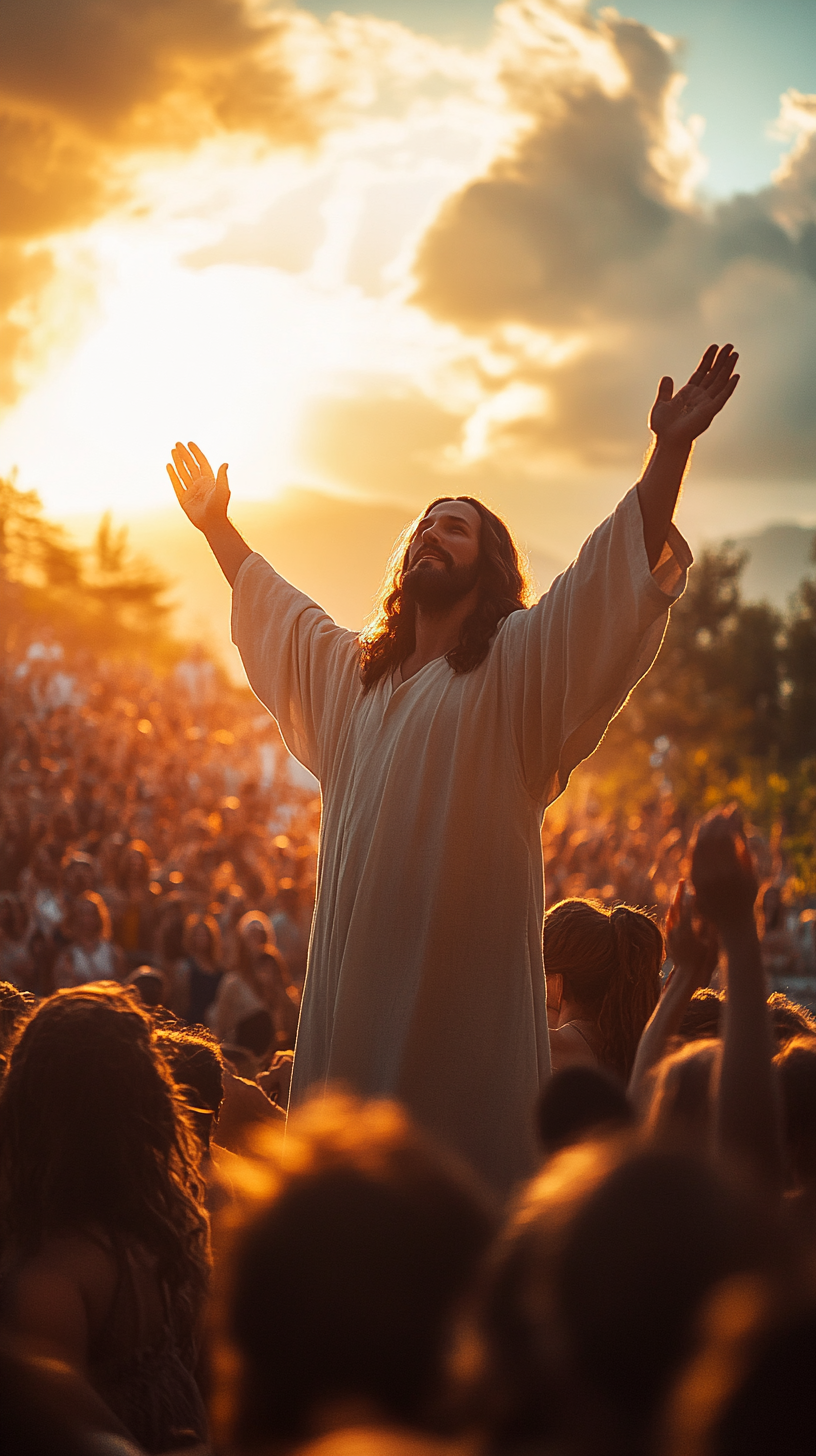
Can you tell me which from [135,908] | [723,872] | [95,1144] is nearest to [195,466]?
[95,1144]

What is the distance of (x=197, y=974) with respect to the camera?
830cm

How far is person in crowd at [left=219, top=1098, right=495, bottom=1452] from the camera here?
1.06 metres

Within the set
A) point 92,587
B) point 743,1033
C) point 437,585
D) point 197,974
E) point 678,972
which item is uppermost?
point 92,587

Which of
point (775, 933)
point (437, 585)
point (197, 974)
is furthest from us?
point (775, 933)

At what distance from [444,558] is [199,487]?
92 centimetres

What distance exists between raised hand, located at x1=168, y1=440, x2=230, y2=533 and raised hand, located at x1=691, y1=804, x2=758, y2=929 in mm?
1901

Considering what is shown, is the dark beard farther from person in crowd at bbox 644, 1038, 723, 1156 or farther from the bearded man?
person in crowd at bbox 644, 1038, 723, 1156

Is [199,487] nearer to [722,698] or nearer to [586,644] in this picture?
[586,644]

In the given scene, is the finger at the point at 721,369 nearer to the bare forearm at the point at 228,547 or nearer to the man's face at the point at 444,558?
the man's face at the point at 444,558

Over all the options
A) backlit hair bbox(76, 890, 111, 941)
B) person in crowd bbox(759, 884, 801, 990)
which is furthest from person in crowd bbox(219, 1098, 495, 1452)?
person in crowd bbox(759, 884, 801, 990)

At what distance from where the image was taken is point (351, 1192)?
1.10 meters

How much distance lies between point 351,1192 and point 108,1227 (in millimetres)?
1097

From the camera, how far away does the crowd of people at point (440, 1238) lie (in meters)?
0.90

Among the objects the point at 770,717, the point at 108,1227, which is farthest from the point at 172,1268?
the point at 770,717
